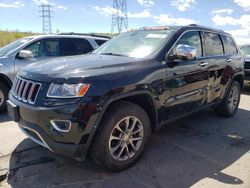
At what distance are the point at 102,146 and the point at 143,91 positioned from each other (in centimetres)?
85

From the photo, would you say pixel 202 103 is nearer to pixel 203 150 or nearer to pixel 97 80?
pixel 203 150

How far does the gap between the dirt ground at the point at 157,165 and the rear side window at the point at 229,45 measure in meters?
1.77

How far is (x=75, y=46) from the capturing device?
7.57 m

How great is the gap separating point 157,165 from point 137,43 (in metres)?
1.83

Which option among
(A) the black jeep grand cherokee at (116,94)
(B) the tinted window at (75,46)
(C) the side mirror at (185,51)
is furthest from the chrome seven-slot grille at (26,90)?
(B) the tinted window at (75,46)

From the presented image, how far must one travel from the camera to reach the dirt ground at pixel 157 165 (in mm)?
3539

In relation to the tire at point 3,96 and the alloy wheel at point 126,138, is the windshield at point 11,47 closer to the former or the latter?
the tire at point 3,96

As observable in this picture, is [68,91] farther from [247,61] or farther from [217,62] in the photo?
[247,61]

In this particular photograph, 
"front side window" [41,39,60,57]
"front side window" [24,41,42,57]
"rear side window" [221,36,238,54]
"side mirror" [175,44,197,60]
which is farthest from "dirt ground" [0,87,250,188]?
"front side window" [41,39,60,57]

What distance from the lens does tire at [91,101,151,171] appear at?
11.3ft

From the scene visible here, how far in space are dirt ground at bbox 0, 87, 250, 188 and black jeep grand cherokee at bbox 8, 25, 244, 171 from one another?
0.28 metres

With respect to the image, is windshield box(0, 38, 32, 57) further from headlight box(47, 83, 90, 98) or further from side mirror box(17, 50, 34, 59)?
headlight box(47, 83, 90, 98)

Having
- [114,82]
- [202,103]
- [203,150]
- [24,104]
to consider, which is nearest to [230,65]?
[202,103]

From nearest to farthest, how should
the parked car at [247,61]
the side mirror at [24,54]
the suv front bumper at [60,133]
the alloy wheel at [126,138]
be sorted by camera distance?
1. the suv front bumper at [60,133]
2. the alloy wheel at [126,138]
3. the side mirror at [24,54]
4. the parked car at [247,61]
